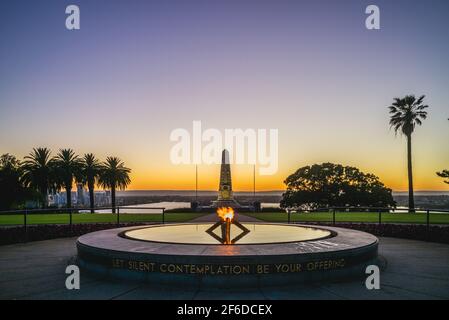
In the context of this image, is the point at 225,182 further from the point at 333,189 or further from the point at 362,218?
the point at 333,189

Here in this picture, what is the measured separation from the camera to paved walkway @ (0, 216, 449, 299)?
7195mm

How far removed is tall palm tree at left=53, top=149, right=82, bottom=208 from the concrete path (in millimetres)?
50848

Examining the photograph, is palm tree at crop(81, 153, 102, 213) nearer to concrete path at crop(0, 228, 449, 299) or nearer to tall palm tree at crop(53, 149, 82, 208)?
tall palm tree at crop(53, 149, 82, 208)

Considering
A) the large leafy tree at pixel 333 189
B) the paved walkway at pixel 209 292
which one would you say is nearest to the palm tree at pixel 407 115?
the large leafy tree at pixel 333 189

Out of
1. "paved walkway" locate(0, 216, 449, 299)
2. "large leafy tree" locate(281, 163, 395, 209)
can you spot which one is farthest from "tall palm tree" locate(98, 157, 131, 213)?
"paved walkway" locate(0, 216, 449, 299)

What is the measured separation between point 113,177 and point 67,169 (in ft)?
29.7

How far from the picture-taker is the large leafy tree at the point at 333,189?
6381 centimetres

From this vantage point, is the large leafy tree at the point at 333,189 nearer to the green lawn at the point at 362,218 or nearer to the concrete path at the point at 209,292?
the green lawn at the point at 362,218

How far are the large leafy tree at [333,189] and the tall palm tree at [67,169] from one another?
124 ft

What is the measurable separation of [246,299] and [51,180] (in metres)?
59.2

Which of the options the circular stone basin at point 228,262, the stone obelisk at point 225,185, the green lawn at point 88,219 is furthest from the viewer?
the stone obelisk at point 225,185

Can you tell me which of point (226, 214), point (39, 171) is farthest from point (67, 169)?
point (226, 214)
